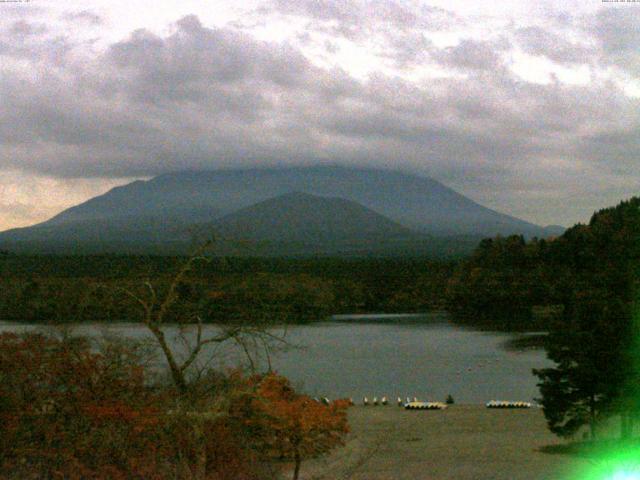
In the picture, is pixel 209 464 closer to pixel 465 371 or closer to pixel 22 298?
pixel 465 371

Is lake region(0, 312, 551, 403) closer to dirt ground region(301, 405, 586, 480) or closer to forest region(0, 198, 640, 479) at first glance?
dirt ground region(301, 405, 586, 480)

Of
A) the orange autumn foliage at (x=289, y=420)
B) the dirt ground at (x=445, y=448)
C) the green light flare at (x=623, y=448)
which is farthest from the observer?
the dirt ground at (x=445, y=448)

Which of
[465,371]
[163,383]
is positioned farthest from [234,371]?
→ [465,371]

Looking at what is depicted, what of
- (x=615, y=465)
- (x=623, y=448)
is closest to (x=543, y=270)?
(x=623, y=448)

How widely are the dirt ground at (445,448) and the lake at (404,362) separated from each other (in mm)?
3183

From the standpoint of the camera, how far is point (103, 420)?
10258mm

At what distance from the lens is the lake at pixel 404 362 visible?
34.5 meters

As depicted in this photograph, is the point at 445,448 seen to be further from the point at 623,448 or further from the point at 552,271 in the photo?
the point at 552,271

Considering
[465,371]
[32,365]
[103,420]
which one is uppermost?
[32,365]

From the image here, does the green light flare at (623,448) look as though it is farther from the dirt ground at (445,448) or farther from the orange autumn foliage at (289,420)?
the orange autumn foliage at (289,420)

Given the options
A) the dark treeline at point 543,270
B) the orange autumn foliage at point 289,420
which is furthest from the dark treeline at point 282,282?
the orange autumn foliage at point 289,420

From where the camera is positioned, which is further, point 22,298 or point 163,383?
point 22,298

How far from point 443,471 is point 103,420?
8752 mm

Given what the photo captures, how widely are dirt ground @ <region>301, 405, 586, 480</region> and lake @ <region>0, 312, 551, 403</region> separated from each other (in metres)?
3.18
